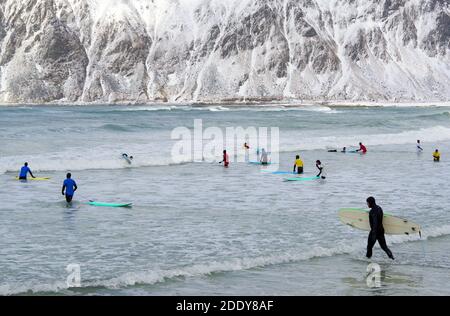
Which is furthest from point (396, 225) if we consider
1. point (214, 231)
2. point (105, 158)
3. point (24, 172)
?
point (105, 158)

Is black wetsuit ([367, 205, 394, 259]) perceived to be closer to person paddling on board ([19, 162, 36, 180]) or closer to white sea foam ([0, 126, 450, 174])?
person paddling on board ([19, 162, 36, 180])

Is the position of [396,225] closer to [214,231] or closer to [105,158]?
[214,231]

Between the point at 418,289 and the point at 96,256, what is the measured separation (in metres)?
7.21

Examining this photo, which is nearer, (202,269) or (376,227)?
(202,269)

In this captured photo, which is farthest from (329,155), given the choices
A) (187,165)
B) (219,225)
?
(219,225)

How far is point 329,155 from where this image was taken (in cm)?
4869

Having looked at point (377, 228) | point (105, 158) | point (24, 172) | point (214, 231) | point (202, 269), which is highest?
point (105, 158)

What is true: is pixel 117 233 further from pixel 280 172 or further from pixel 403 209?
pixel 280 172

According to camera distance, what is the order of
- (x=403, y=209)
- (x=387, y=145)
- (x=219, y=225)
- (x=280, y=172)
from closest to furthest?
(x=219, y=225)
(x=403, y=209)
(x=280, y=172)
(x=387, y=145)

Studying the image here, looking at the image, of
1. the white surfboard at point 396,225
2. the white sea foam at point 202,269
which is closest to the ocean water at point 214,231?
the white sea foam at point 202,269

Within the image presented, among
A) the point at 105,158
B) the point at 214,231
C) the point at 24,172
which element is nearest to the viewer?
the point at 214,231

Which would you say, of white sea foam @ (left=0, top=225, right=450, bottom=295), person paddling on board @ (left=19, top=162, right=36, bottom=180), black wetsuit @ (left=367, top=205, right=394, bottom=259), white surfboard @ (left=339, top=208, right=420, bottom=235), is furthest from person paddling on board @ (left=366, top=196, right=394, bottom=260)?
person paddling on board @ (left=19, top=162, right=36, bottom=180)

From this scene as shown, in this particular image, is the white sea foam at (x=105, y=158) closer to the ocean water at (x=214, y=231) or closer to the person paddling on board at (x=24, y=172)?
the ocean water at (x=214, y=231)

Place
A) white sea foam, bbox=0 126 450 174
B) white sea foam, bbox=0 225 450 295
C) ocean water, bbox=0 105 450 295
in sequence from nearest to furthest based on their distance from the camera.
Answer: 1. white sea foam, bbox=0 225 450 295
2. ocean water, bbox=0 105 450 295
3. white sea foam, bbox=0 126 450 174
